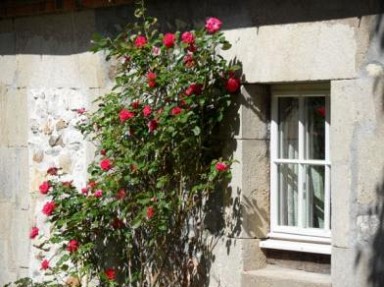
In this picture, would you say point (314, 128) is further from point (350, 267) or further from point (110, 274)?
point (110, 274)

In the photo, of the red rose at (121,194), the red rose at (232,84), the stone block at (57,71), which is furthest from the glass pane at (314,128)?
the stone block at (57,71)

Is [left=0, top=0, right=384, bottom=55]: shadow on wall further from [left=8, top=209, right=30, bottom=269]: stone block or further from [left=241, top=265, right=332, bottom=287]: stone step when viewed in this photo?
[left=241, top=265, right=332, bottom=287]: stone step

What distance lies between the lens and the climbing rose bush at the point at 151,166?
21.7 ft

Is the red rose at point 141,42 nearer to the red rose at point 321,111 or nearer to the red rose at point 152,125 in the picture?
the red rose at point 152,125

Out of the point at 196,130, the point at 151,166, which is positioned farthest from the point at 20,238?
the point at 196,130

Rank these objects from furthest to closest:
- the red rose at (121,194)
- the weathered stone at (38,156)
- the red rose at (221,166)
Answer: the weathered stone at (38,156) → the red rose at (121,194) → the red rose at (221,166)

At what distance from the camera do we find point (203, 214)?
269 inches

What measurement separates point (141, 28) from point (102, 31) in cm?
56

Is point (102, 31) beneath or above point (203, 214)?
above

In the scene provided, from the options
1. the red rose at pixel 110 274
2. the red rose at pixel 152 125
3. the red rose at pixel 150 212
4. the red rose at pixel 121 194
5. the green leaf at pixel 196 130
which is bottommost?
the red rose at pixel 110 274

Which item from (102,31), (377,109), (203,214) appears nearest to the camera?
(377,109)

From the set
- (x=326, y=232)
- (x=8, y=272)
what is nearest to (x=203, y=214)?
(x=326, y=232)

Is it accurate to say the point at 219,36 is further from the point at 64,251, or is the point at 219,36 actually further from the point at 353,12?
the point at 64,251

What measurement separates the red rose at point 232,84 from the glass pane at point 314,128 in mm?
427
